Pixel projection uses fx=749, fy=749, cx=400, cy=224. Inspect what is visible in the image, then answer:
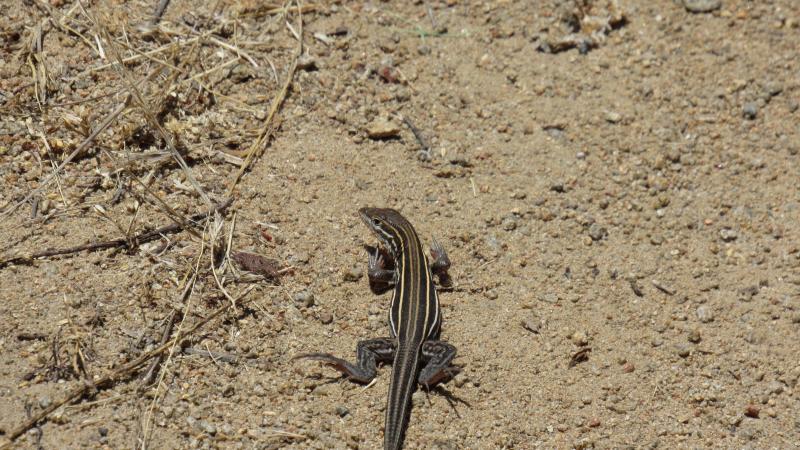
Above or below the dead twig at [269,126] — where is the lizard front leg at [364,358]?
below

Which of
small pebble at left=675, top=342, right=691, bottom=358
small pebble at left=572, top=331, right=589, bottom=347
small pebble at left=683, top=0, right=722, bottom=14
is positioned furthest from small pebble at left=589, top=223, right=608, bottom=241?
A: small pebble at left=683, top=0, right=722, bottom=14

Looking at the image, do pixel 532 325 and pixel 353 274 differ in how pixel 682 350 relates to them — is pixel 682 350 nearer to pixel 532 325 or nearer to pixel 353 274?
pixel 532 325

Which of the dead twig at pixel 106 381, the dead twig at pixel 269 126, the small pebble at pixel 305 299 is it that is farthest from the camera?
the dead twig at pixel 269 126

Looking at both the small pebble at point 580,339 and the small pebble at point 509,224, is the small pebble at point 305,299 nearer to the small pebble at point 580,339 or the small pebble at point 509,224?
the small pebble at point 509,224

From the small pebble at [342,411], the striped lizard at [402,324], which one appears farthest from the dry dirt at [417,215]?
the striped lizard at [402,324]

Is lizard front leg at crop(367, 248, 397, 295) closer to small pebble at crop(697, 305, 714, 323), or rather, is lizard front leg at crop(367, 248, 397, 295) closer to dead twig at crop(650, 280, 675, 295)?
dead twig at crop(650, 280, 675, 295)
